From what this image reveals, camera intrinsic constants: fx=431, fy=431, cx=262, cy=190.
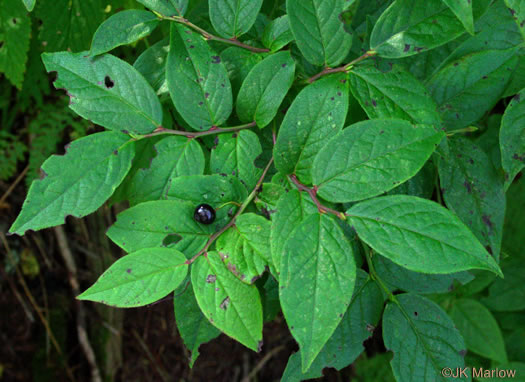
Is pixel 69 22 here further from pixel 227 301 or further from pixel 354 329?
pixel 354 329

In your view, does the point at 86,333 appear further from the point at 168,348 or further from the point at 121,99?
the point at 121,99

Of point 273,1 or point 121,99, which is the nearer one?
point 121,99

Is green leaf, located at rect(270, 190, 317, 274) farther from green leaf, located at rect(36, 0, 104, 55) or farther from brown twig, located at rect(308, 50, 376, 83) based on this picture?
green leaf, located at rect(36, 0, 104, 55)

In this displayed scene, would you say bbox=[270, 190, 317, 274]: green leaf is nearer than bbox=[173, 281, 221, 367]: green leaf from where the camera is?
Yes

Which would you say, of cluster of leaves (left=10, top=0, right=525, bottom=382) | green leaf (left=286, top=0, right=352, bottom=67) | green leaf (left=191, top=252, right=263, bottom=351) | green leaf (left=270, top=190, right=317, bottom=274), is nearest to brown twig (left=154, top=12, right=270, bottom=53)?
cluster of leaves (left=10, top=0, right=525, bottom=382)

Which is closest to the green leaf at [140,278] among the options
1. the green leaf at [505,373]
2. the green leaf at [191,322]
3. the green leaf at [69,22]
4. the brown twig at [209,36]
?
the green leaf at [191,322]

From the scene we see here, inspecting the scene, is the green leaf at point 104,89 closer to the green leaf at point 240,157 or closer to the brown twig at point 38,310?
the green leaf at point 240,157

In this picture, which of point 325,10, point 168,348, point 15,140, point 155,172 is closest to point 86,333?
point 168,348
